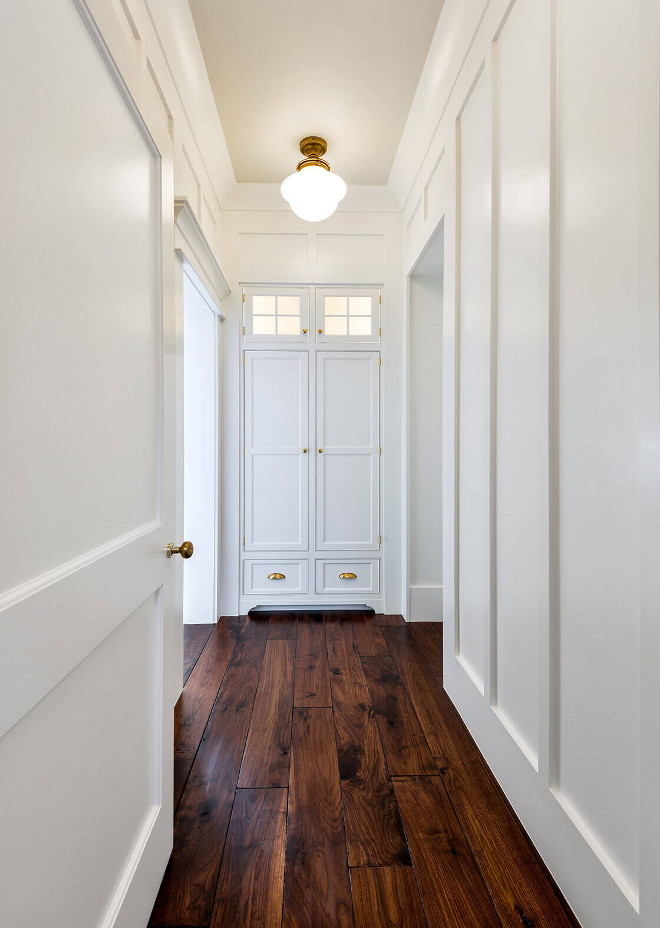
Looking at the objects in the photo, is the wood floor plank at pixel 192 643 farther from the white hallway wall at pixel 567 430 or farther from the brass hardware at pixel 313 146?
the brass hardware at pixel 313 146

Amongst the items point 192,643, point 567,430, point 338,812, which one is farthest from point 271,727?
point 567,430

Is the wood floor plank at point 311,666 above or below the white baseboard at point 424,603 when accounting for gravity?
below

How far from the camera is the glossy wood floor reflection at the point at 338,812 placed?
1.18 m

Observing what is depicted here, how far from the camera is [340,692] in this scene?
2271 millimetres

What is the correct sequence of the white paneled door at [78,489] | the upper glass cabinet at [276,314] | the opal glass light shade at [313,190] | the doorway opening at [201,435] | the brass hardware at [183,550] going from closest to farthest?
the white paneled door at [78,489]
the brass hardware at [183,550]
the opal glass light shade at [313,190]
the doorway opening at [201,435]
the upper glass cabinet at [276,314]

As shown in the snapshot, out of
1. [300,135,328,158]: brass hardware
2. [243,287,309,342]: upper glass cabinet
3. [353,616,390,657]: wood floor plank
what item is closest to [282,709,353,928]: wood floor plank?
[353,616,390,657]: wood floor plank

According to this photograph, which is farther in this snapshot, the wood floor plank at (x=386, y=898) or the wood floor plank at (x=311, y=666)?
the wood floor plank at (x=311, y=666)

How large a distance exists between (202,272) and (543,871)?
8.88 feet

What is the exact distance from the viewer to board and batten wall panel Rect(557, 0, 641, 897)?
976 mm

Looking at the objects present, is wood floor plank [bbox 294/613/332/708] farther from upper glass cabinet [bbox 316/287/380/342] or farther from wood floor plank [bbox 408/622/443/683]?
upper glass cabinet [bbox 316/287/380/342]

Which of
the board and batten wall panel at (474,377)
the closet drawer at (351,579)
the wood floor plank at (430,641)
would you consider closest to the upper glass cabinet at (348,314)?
the board and batten wall panel at (474,377)

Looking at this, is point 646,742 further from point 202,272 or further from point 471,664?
point 202,272

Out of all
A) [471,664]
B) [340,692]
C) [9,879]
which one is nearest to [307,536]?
[340,692]

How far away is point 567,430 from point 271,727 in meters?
1.56
